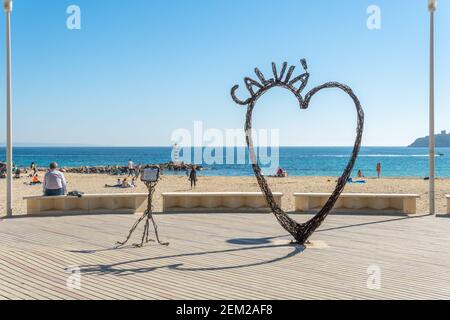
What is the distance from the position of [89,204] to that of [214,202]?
338cm

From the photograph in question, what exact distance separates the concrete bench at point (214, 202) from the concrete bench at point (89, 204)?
801 mm

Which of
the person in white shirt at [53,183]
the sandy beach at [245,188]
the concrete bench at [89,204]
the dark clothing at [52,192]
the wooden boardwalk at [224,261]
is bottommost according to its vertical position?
the sandy beach at [245,188]

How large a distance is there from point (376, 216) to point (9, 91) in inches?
396

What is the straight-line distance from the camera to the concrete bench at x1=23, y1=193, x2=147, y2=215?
1351 cm

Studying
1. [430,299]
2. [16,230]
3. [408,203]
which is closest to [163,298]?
[430,299]

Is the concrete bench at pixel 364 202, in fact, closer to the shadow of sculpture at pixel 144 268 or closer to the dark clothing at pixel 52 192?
the shadow of sculpture at pixel 144 268

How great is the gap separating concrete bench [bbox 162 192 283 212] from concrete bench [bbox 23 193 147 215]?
80 centimetres

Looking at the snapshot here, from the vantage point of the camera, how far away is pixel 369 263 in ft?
26.2

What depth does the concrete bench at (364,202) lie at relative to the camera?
13.9m

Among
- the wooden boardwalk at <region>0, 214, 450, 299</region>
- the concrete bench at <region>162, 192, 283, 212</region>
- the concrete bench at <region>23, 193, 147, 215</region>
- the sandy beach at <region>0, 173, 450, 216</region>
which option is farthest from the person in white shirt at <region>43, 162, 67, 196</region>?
the sandy beach at <region>0, 173, 450, 216</region>

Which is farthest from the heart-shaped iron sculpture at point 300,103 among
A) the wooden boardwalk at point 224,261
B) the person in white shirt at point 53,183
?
the person in white shirt at point 53,183

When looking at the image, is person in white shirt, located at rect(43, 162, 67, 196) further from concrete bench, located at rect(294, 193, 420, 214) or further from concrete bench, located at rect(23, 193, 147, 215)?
concrete bench, located at rect(294, 193, 420, 214)

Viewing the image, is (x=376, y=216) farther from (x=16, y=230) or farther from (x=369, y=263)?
(x=16, y=230)

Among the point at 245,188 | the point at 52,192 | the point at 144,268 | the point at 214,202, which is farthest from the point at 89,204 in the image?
the point at 245,188
